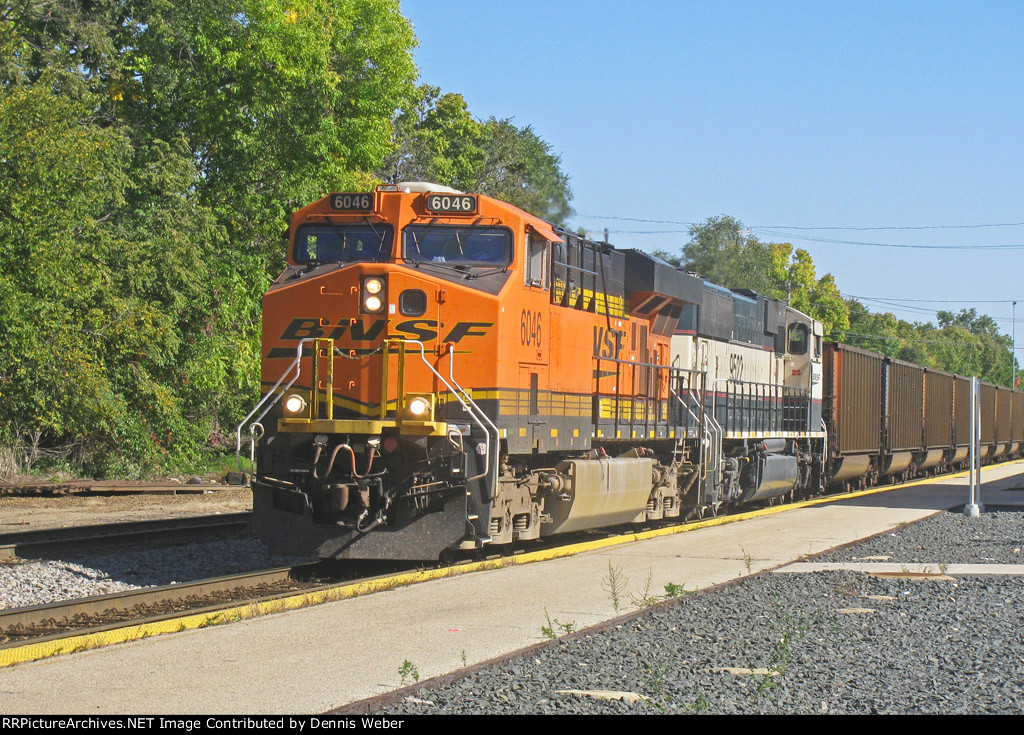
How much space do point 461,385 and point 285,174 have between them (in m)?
18.5

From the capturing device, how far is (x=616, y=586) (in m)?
10.2

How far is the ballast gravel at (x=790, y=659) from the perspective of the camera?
229 inches

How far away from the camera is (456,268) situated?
11.8 metres

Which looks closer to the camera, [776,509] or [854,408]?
[776,509]

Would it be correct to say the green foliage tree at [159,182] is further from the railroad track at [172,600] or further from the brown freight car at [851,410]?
the brown freight car at [851,410]

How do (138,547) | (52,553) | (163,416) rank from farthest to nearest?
1. (163,416)
2. (138,547)
3. (52,553)

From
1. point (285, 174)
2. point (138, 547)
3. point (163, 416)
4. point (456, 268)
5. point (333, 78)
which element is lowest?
point (138, 547)

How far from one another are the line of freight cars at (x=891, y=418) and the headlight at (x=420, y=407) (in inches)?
687

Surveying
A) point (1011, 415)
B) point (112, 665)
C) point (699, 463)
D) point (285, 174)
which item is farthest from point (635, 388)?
point (1011, 415)

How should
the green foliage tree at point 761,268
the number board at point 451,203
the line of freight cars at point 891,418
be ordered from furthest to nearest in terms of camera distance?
the green foliage tree at point 761,268
the line of freight cars at point 891,418
the number board at point 451,203

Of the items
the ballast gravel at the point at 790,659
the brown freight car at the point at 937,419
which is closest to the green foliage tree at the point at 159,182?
the ballast gravel at the point at 790,659

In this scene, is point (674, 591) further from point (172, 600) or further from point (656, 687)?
point (172, 600)

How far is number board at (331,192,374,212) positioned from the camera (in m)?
11.9

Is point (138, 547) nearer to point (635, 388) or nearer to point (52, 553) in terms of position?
point (52, 553)
